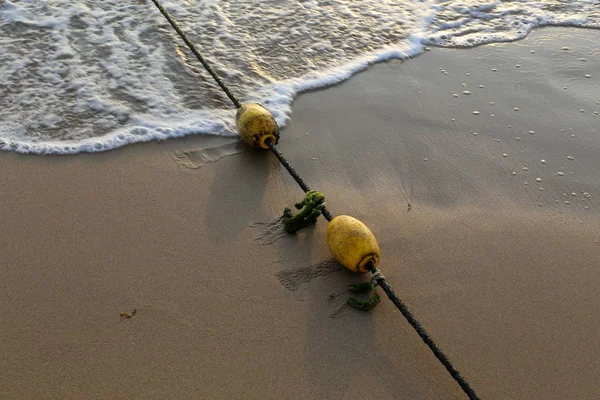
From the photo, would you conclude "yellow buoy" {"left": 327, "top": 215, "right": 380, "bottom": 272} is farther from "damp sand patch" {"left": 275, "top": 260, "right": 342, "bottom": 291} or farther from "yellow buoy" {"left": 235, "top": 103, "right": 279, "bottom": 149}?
"yellow buoy" {"left": 235, "top": 103, "right": 279, "bottom": 149}

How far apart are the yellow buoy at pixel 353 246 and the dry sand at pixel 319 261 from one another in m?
0.13

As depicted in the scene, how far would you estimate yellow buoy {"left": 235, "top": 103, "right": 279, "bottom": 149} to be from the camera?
3.36m

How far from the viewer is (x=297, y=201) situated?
316 cm

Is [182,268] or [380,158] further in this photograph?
[380,158]

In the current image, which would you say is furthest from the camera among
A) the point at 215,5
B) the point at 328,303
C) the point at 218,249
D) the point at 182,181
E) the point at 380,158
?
the point at 215,5

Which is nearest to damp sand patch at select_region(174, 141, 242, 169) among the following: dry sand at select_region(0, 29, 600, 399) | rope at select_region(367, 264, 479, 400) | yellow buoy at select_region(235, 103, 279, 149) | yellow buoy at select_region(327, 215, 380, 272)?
dry sand at select_region(0, 29, 600, 399)

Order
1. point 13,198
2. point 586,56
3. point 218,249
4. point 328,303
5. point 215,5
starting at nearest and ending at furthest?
point 328,303
point 218,249
point 13,198
point 586,56
point 215,5

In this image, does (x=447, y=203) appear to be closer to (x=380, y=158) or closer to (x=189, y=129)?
(x=380, y=158)

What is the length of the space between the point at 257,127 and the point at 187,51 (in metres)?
1.50

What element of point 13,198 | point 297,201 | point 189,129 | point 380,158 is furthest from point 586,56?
point 13,198

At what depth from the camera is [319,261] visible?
2795 millimetres

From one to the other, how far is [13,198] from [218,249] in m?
1.15

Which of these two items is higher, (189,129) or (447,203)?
(447,203)

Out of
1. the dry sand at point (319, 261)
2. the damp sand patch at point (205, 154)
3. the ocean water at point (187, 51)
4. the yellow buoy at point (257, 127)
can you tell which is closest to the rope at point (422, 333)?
the dry sand at point (319, 261)
